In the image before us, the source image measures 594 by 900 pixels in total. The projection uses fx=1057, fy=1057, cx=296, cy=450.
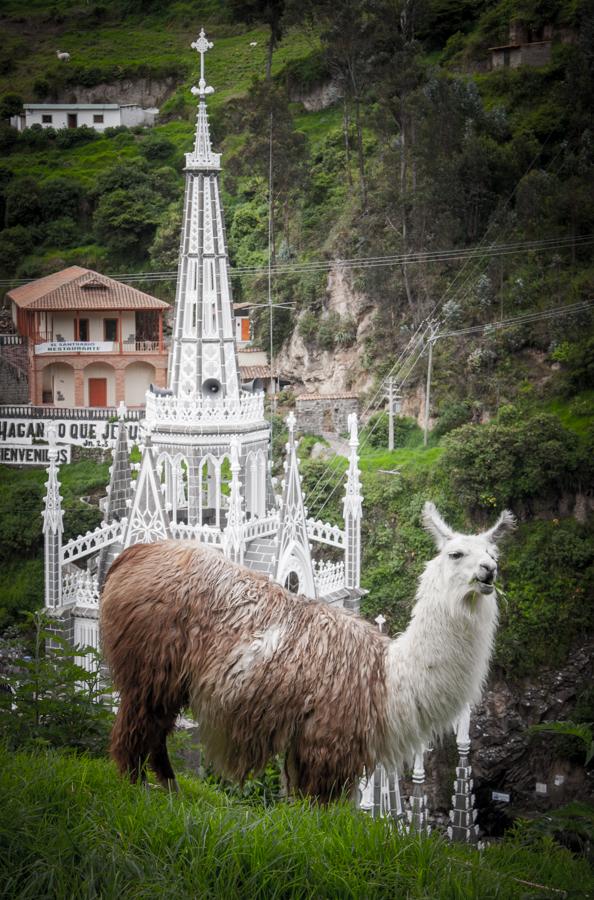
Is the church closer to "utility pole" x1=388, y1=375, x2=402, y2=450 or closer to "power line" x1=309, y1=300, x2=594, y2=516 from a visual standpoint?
"power line" x1=309, y1=300, x2=594, y2=516

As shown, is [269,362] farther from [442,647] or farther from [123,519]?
[442,647]

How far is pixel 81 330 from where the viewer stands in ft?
63.7

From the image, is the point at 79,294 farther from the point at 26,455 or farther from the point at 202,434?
the point at 202,434

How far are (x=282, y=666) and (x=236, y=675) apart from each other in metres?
0.19

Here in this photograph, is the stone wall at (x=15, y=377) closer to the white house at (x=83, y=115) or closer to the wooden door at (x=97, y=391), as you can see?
the wooden door at (x=97, y=391)

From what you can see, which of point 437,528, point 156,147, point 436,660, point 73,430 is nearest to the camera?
point 436,660

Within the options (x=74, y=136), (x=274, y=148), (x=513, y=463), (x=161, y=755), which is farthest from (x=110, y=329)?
(x=161, y=755)

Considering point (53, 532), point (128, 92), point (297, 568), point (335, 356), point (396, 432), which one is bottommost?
point (297, 568)

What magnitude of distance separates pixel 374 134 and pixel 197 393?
12272 millimetres

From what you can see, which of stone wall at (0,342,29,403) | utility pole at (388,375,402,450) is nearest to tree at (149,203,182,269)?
stone wall at (0,342,29,403)

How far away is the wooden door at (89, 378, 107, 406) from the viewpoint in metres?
19.4

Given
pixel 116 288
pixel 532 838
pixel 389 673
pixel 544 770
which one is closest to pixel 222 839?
pixel 389 673

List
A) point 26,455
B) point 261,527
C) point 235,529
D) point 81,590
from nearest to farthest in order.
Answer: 1. point 235,529
2. point 261,527
3. point 81,590
4. point 26,455

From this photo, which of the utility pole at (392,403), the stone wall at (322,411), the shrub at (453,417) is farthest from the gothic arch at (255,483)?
the stone wall at (322,411)
